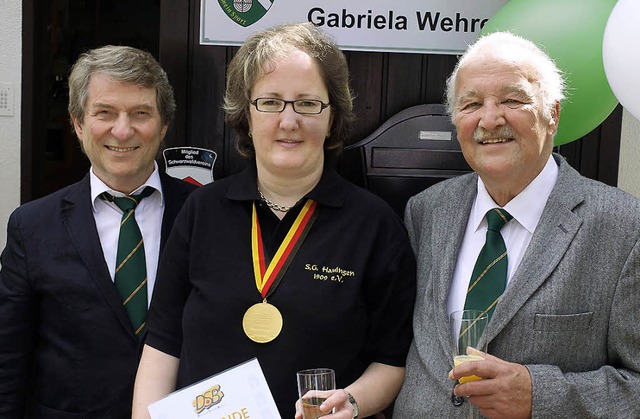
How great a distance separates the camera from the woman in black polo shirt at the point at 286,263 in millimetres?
2016

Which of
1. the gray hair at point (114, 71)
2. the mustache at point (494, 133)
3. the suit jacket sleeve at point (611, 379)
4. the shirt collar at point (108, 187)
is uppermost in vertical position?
the gray hair at point (114, 71)

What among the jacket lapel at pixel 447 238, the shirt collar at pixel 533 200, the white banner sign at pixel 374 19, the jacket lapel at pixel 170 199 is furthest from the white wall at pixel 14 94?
the shirt collar at pixel 533 200

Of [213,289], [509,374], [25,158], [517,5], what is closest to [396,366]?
[509,374]

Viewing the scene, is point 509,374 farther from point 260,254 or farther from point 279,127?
point 279,127

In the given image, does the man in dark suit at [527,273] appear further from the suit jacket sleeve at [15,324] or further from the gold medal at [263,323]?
the suit jacket sleeve at [15,324]

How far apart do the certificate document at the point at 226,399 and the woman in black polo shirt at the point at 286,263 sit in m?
0.08

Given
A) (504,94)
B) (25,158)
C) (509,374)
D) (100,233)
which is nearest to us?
(509,374)

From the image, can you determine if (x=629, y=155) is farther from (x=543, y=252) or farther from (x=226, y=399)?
(x=226, y=399)

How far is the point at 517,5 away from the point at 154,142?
1213mm

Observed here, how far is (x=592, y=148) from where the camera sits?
131 inches

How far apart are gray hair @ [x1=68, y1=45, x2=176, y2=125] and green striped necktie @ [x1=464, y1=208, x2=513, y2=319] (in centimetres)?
113

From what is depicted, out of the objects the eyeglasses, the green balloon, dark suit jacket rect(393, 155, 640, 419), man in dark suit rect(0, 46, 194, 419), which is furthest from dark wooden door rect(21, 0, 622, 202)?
dark suit jacket rect(393, 155, 640, 419)

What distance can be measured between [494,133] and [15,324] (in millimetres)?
1489

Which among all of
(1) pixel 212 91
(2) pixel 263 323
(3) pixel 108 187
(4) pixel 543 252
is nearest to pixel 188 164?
(1) pixel 212 91
